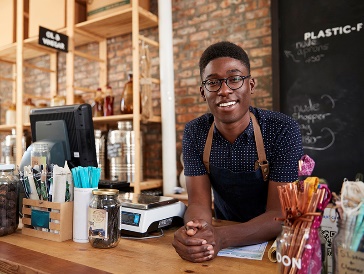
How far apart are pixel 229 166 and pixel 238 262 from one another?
2.02ft

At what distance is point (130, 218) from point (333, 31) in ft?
6.26

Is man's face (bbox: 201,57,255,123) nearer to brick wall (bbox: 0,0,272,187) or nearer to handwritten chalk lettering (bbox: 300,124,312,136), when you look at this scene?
handwritten chalk lettering (bbox: 300,124,312,136)

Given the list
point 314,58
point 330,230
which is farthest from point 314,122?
point 330,230

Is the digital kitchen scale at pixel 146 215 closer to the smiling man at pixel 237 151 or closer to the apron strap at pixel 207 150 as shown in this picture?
the smiling man at pixel 237 151

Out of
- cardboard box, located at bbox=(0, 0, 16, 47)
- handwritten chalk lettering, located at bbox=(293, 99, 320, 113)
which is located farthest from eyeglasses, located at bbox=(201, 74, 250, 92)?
cardboard box, located at bbox=(0, 0, 16, 47)

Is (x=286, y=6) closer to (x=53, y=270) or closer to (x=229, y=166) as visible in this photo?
(x=229, y=166)

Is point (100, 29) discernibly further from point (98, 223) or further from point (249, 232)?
point (249, 232)

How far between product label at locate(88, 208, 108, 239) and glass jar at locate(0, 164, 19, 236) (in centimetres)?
37

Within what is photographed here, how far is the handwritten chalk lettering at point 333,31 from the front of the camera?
7.58ft

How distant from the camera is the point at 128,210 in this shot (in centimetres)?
130

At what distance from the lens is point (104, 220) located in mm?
1109

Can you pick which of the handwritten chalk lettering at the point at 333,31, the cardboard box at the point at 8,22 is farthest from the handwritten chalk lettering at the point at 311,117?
the cardboard box at the point at 8,22

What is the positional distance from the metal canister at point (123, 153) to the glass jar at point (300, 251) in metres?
2.17

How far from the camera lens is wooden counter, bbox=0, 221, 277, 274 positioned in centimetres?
92
